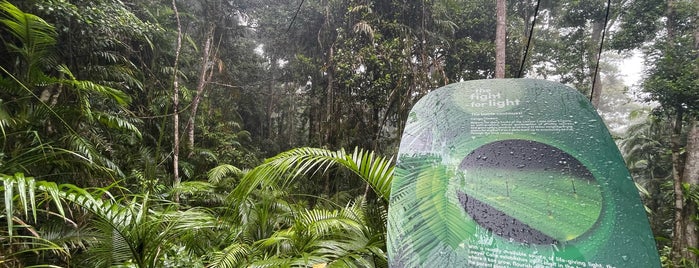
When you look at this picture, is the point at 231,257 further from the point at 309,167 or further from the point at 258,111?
the point at 258,111

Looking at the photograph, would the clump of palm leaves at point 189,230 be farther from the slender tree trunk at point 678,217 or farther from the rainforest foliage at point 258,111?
the slender tree trunk at point 678,217

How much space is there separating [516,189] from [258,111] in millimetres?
8353

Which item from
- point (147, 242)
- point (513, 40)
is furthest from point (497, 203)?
point (513, 40)

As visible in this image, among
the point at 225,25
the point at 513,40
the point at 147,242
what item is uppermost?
the point at 225,25

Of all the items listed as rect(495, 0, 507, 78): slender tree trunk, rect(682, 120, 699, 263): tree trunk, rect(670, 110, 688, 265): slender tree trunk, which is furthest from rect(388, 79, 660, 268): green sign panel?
rect(682, 120, 699, 263): tree trunk

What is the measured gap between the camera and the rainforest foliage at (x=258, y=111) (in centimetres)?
170

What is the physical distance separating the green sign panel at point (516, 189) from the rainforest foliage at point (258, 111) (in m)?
0.53

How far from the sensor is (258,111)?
8.75 meters

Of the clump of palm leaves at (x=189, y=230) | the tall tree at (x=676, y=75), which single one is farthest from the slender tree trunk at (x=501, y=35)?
the clump of palm leaves at (x=189, y=230)

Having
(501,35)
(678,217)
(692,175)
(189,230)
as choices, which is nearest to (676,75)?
(692,175)

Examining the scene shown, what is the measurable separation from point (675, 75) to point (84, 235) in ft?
20.9

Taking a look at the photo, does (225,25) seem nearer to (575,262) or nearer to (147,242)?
(147,242)

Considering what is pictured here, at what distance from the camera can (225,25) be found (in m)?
6.69

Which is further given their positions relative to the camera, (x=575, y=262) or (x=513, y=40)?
(x=513, y=40)
